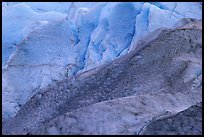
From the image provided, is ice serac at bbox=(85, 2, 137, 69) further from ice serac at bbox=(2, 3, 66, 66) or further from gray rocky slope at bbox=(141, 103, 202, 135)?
gray rocky slope at bbox=(141, 103, 202, 135)

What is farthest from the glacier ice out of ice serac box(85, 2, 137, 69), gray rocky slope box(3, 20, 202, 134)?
gray rocky slope box(3, 20, 202, 134)

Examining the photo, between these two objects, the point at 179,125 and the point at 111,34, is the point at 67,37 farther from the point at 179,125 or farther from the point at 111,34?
the point at 179,125

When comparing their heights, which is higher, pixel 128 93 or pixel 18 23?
pixel 128 93

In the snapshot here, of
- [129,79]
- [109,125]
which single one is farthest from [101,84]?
[109,125]

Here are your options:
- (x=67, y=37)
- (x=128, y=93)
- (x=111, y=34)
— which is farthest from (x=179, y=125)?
(x=67, y=37)

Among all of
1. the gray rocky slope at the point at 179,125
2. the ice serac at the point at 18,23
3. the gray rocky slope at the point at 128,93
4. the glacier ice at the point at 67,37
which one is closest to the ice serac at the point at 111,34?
the glacier ice at the point at 67,37

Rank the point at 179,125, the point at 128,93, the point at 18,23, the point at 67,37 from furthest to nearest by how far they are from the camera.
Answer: the point at 18,23, the point at 67,37, the point at 128,93, the point at 179,125

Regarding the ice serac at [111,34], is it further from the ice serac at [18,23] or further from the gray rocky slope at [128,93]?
the gray rocky slope at [128,93]

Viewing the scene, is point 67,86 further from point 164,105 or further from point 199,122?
point 199,122
